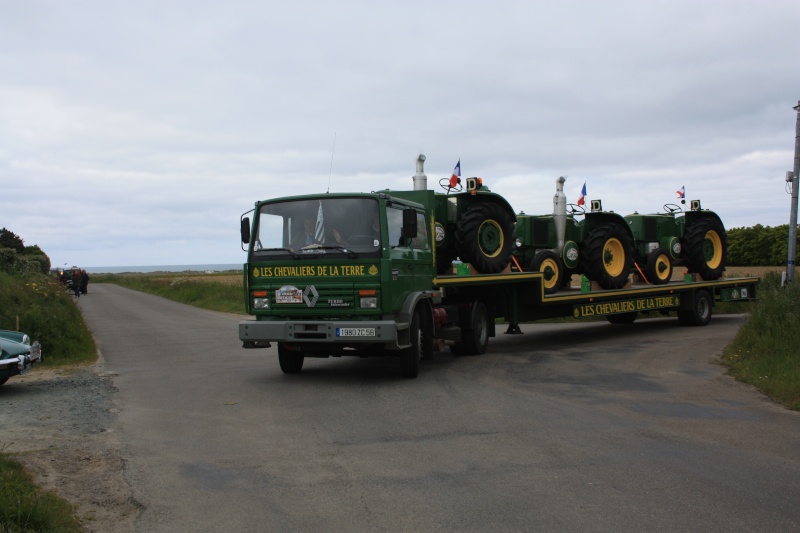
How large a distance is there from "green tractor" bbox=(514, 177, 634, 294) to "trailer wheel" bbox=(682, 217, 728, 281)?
2767 millimetres

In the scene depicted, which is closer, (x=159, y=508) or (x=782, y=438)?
(x=159, y=508)

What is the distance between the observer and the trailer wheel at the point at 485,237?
12914 millimetres

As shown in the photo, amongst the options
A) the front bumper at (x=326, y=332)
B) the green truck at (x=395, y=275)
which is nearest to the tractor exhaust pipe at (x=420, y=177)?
the green truck at (x=395, y=275)

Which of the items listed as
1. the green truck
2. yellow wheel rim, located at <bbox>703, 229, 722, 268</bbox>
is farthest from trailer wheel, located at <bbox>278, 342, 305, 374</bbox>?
yellow wheel rim, located at <bbox>703, 229, 722, 268</bbox>

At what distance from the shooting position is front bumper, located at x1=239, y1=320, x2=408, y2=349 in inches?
377

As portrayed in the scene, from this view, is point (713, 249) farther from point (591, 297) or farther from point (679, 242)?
point (591, 297)

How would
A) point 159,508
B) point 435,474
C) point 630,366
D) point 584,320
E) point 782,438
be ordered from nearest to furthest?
1. point 159,508
2. point 435,474
3. point 782,438
4. point 630,366
5. point 584,320

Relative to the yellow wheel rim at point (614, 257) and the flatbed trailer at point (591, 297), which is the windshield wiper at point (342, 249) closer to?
the flatbed trailer at point (591, 297)

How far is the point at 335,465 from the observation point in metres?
6.04

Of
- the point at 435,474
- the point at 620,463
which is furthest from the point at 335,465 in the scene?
the point at 620,463

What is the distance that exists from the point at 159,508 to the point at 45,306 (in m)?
11.3

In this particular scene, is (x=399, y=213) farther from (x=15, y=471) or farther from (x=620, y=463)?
(x=15, y=471)

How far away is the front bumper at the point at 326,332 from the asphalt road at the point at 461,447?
0.65 meters

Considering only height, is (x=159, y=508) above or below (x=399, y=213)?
below
